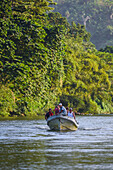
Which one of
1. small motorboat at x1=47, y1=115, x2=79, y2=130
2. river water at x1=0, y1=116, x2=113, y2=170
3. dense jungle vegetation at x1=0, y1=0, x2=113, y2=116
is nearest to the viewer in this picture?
river water at x1=0, y1=116, x2=113, y2=170

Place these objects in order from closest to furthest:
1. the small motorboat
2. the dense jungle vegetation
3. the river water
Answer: the river water → the small motorboat → the dense jungle vegetation

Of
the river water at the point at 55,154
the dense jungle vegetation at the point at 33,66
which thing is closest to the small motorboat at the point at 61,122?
the river water at the point at 55,154

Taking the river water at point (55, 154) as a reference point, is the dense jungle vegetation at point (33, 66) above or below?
above

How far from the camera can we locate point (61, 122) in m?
31.7

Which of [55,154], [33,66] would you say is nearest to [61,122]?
[55,154]

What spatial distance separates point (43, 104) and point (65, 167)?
49846mm

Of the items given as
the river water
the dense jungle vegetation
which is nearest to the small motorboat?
the river water

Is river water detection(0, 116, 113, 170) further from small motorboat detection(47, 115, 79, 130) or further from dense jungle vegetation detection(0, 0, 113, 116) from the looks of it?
dense jungle vegetation detection(0, 0, 113, 116)

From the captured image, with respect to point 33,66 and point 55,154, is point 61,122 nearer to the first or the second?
point 55,154

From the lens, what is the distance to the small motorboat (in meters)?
31.3

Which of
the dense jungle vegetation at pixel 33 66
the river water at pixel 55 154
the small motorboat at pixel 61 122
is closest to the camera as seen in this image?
the river water at pixel 55 154

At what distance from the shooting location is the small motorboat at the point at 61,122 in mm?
31348

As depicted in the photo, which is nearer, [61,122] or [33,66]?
[61,122]

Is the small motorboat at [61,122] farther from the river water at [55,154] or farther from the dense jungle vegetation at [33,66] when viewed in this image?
the dense jungle vegetation at [33,66]
